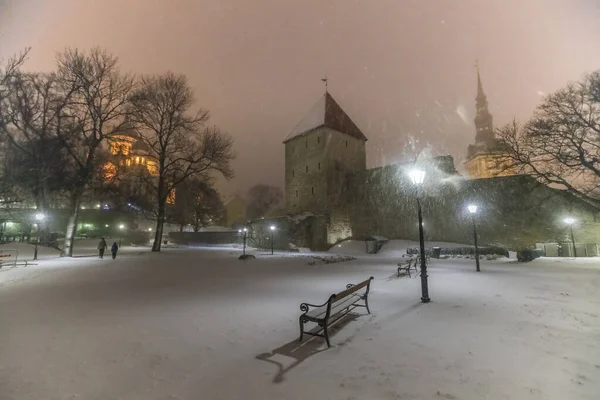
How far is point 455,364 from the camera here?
4164mm

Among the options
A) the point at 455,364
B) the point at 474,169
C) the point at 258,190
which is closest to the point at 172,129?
the point at 455,364

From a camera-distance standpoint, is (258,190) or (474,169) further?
(258,190)

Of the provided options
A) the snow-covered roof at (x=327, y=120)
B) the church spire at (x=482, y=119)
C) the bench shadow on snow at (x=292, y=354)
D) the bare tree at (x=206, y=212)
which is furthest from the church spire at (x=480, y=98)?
the bench shadow on snow at (x=292, y=354)

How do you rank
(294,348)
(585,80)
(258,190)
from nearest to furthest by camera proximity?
1. (294,348)
2. (585,80)
3. (258,190)

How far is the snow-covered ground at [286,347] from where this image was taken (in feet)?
11.7

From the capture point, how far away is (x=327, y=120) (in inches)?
1492

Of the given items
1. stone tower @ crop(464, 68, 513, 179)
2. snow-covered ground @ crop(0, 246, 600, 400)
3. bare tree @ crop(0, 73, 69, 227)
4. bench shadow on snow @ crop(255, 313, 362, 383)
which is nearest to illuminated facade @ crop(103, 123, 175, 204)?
bare tree @ crop(0, 73, 69, 227)

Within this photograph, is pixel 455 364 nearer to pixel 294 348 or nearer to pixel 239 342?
pixel 294 348

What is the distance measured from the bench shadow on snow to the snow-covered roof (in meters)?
34.2

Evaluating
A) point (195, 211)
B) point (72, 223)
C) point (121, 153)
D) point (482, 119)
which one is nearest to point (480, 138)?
point (482, 119)

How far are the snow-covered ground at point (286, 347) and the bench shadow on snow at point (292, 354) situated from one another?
0.05 ft

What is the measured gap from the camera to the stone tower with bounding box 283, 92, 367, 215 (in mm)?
37281

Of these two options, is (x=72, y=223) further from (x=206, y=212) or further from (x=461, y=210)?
(x=206, y=212)

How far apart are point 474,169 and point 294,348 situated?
209ft
